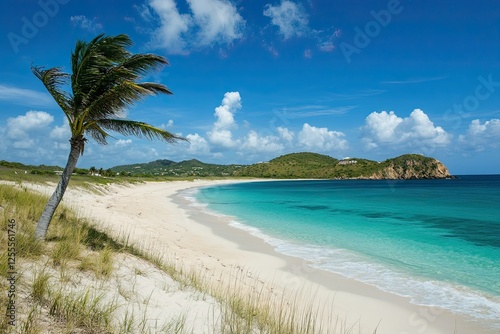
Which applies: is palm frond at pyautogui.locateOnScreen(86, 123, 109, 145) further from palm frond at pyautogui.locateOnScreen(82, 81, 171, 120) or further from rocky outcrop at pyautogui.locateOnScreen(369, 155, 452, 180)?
rocky outcrop at pyautogui.locateOnScreen(369, 155, 452, 180)

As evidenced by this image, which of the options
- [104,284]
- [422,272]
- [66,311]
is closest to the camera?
[66,311]

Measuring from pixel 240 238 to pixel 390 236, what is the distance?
9.21 meters

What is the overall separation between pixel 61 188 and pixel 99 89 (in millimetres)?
2752

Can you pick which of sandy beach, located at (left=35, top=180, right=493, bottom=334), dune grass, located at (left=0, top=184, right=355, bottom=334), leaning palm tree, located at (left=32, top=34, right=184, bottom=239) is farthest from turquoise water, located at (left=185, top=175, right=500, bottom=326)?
leaning palm tree, located at (left=32, top=34, right=184, bottom=239)

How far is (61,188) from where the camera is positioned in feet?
24.2

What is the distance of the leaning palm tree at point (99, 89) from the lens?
748 cm

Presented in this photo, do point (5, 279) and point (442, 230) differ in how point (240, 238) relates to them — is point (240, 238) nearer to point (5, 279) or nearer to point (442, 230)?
point (5, 279)

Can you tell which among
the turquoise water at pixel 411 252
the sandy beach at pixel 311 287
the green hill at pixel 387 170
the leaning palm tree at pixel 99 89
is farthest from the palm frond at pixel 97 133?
the green hill at pixel 387 170

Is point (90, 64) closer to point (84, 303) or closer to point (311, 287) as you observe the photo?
point (84, 303)

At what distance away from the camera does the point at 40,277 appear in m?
4.36

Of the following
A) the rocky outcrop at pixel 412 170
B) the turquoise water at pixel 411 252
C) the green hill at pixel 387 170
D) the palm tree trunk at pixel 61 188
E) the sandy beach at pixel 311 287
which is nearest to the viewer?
the sandy beach at pixel 311 287

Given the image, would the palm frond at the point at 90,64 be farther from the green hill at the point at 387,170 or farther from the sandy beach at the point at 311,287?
the green hill at the point at 387,170

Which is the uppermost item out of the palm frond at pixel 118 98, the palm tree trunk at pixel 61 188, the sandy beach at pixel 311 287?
the palm frond at pixel 118 98

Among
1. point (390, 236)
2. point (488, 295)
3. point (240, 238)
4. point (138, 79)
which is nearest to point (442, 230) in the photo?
point (390, 236)
